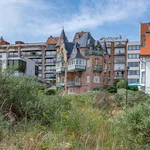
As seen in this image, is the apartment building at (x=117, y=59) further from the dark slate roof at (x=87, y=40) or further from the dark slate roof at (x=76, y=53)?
the dark slate roof at (x=76, y=53)

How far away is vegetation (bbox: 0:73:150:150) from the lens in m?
3.62

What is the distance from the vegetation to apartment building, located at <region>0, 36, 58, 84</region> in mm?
55253

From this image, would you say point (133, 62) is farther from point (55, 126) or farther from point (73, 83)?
point (55, 126)

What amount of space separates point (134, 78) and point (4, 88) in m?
51.7

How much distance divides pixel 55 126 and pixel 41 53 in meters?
58.9

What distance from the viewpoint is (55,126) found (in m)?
4.89

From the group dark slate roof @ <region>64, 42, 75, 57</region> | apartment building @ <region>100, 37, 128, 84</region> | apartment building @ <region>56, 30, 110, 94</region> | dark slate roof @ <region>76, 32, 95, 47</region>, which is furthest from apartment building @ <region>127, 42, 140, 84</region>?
dark slate roof @ <region>64, 42, 75, 57</region>

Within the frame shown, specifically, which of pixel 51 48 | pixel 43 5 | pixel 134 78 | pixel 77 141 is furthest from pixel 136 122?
pixel 51 48

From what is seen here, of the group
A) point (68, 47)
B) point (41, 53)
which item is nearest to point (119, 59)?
point (68, 47)

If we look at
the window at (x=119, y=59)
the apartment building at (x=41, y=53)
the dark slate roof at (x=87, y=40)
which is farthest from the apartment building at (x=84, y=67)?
the apartment building at (x=41, y=53)

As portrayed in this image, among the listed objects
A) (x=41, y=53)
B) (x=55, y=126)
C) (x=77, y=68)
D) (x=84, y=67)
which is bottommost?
(x=55, y=126)

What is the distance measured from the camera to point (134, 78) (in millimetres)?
55219

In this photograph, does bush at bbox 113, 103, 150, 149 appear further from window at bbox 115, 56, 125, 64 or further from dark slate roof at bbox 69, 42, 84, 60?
window at bbox 115, 56, 125, 64

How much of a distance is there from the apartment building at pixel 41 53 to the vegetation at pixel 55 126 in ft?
181
